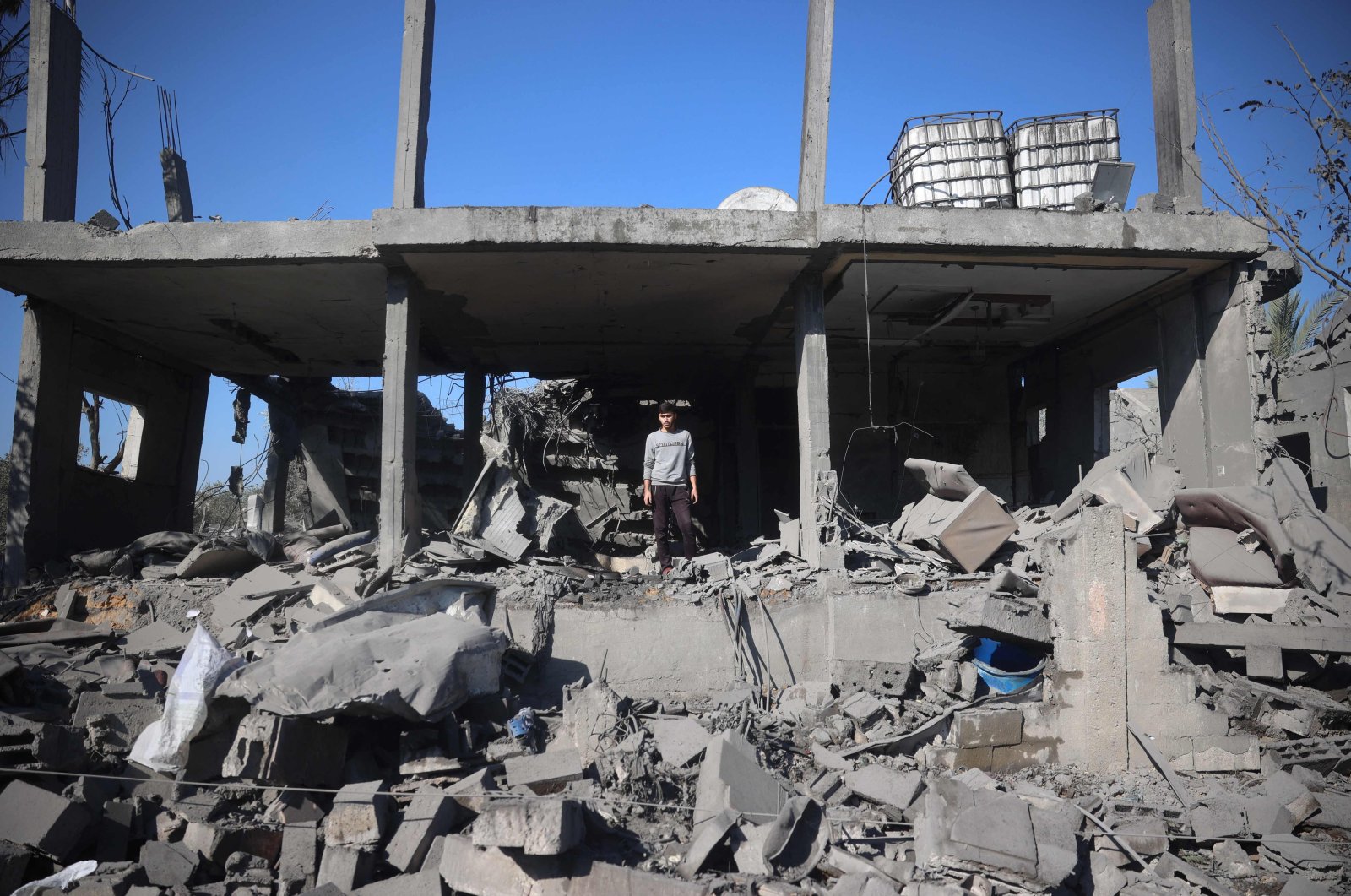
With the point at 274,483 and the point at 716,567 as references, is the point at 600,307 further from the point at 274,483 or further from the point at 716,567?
the point at 274,483

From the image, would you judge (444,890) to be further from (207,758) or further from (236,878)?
(207,758)

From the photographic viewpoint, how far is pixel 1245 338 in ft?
24.8

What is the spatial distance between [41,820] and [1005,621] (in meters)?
6.23

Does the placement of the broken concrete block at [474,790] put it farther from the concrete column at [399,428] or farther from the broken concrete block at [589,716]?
the concrete column at [399,428]

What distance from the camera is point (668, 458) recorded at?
310 inches

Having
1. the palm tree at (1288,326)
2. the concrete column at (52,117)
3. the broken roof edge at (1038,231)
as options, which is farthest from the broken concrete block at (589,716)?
the palm tree at (1288,326)

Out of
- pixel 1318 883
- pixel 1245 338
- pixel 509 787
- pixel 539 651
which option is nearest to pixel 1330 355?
pixel 1245 338

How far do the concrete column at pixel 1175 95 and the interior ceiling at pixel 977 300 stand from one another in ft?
2.79

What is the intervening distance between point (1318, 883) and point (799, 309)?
5.58 m

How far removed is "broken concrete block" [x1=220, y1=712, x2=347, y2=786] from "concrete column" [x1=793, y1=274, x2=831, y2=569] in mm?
4214

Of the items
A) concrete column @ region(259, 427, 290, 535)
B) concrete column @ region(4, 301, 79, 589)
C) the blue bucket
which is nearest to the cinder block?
the blue bucket

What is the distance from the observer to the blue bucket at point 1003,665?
6.18m

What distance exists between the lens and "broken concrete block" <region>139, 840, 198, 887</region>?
4504 millimetres

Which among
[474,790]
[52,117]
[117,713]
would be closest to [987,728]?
[474,790]
